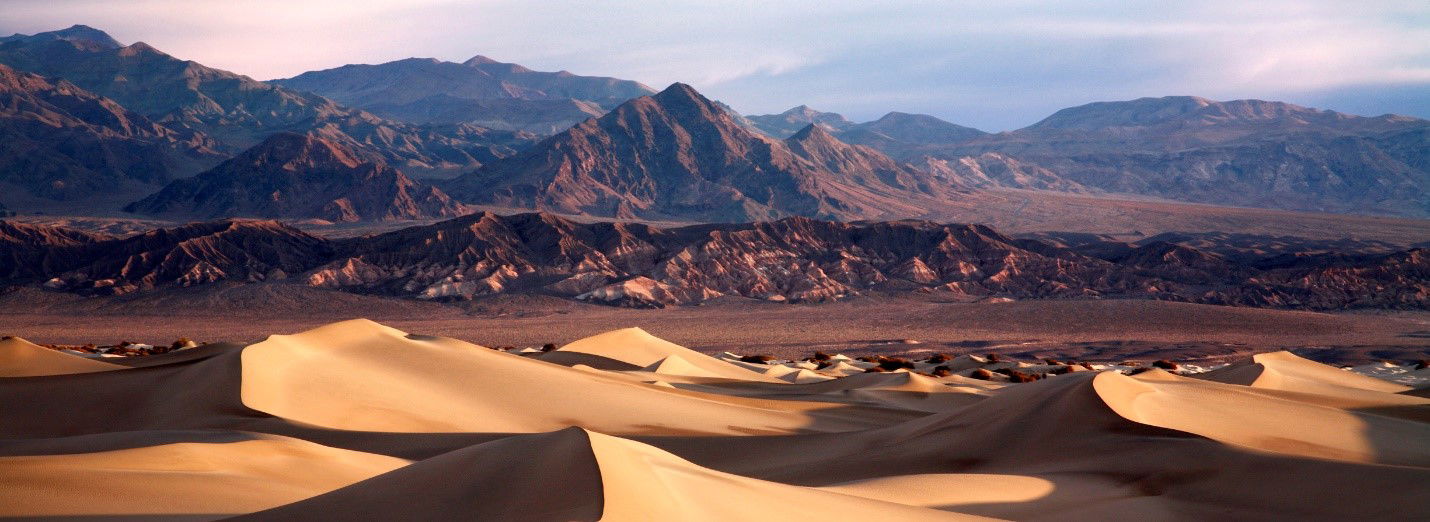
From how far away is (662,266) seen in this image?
8619 cm

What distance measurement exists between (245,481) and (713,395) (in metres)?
12.1

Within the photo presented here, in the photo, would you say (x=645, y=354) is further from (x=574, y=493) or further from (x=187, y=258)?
(x=187, y=258)

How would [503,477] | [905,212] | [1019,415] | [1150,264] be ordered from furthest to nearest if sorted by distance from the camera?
[905,212]
[1150,264]
[1019,415]
[503,477]

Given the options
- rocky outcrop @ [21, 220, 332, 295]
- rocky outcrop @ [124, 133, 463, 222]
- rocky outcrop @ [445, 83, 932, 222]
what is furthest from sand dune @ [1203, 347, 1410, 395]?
rocky outcrop @ [445, 83, 932, 222]

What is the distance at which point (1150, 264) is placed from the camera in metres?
92.3

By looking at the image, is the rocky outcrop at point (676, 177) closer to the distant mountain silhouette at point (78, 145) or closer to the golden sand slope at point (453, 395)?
the distant mountain silhouette at point (78, 145)

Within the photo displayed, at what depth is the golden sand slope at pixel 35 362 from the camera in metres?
19.6

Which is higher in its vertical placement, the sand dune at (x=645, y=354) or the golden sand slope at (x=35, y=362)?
the golden sand slope at (x=35, y=362)

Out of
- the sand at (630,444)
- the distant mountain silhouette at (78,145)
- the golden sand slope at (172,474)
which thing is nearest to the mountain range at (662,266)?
the sand at (630,444)

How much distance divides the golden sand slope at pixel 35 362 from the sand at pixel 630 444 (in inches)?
3.3

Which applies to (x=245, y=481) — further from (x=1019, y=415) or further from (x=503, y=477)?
(x=1019, y=415)

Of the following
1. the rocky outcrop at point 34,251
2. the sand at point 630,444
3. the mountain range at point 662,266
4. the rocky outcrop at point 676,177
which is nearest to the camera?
the sand at point 630,444

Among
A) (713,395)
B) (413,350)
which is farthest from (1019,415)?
(413,350)

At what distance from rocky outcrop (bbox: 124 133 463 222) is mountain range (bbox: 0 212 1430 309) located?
4918cm
